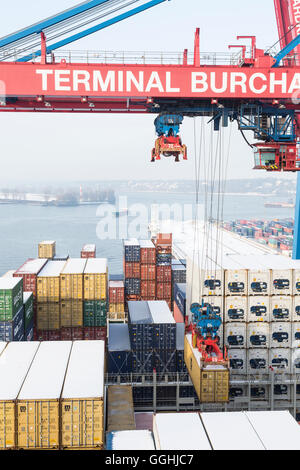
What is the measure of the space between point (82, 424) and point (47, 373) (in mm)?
1778

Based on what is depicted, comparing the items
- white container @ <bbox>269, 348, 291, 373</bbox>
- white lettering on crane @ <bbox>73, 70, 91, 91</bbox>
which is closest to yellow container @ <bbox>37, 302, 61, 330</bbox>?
white container @ <bbox>269, 348, 291, 373</bbox>

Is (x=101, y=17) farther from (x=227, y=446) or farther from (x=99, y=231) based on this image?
(x=99, y=231)

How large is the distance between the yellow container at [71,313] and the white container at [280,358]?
9593 millimetres

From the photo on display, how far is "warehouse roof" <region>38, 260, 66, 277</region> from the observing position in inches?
871

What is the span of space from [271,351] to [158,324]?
489 cm

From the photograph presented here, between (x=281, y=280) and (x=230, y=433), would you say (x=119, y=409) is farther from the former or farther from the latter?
(x=281, y=280)

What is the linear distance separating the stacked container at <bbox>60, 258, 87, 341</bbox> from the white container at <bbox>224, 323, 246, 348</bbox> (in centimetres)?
802

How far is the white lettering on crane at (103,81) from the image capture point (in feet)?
45.2

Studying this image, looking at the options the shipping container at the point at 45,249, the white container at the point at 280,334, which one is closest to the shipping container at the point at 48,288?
the white container at the point at 280,334

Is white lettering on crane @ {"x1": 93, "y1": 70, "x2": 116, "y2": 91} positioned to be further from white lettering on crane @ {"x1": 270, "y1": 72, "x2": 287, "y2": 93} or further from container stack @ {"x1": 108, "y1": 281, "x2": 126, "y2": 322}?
container stack @ {"x1": 108, "y1": 281, "x2": 126, "y2": 322}

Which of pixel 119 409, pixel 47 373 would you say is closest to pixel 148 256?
pixel 119 409

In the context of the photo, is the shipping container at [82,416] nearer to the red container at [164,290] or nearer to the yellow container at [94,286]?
the yellow container at [94,286]

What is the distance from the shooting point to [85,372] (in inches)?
435

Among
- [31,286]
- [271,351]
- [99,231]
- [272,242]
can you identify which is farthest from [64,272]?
[99,231]
